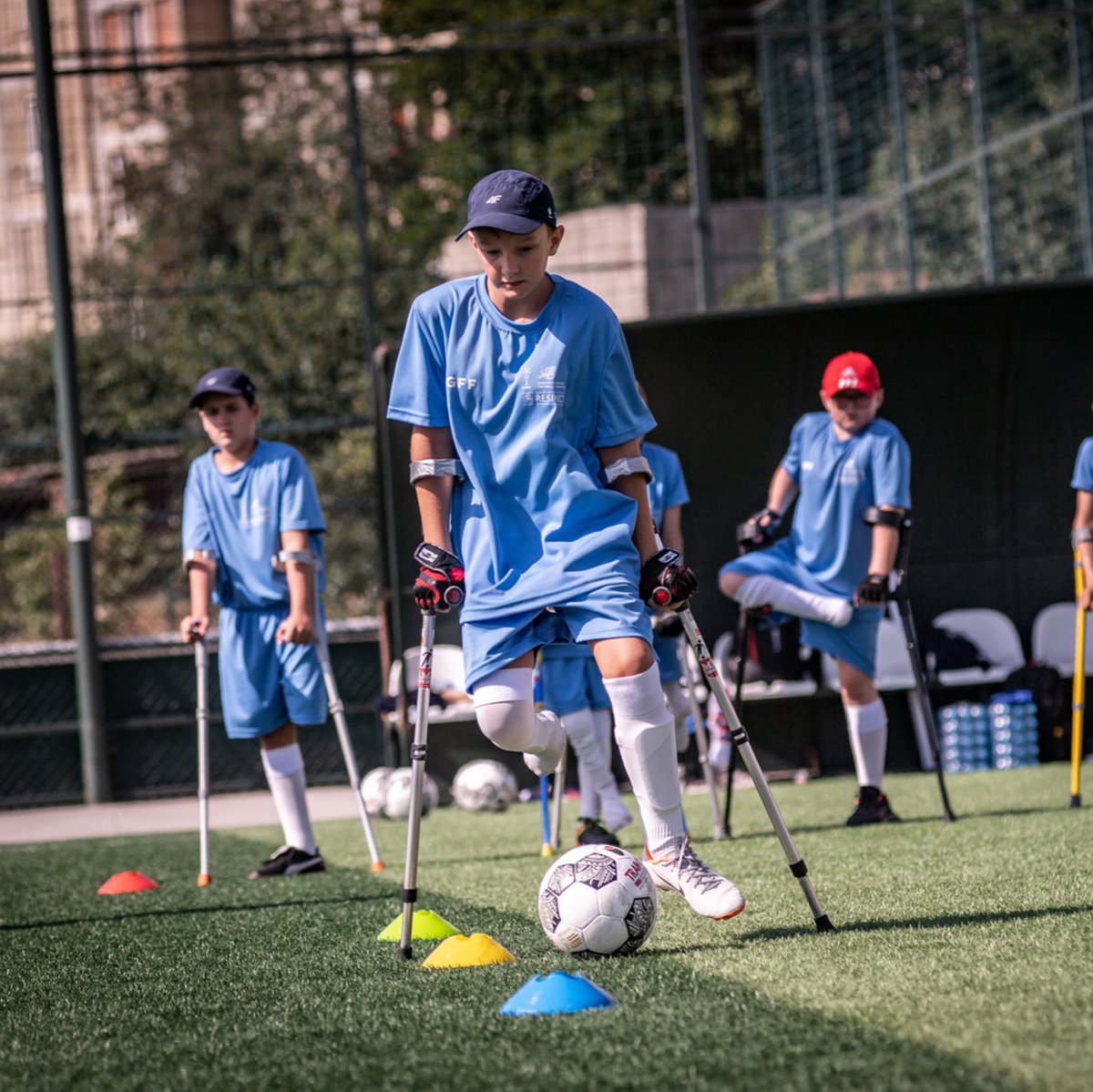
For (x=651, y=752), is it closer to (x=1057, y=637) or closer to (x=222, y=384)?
(x=222, y=384)

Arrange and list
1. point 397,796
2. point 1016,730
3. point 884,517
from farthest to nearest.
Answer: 1. point 1016,730
2. point 397,796
3. point 884,517

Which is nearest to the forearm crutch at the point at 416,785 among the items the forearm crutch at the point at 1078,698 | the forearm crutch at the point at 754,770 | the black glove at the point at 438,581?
the black glove at the point at 438,581

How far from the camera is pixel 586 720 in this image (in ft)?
23.8

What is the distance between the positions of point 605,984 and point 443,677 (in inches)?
296

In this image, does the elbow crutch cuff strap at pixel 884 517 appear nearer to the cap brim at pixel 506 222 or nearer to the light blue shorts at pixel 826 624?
the light blue shorts at pixel 826 624

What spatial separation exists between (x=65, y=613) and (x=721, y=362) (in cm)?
702

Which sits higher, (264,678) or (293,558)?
(293,558)

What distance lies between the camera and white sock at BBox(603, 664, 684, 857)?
4270 millimetres

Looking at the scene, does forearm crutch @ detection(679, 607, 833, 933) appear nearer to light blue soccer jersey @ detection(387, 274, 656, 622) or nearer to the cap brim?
light blue soccer jersey @ detection(387, 274, 656, 622)

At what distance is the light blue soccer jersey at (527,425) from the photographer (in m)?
4.29

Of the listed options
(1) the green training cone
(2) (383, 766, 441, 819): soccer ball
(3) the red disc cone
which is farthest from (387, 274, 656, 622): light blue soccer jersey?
(2) (383, 766, 441, 819): soccer ball

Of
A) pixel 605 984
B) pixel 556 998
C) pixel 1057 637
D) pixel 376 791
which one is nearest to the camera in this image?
pixel 556 998

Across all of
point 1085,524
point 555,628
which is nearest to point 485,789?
point 1085,524

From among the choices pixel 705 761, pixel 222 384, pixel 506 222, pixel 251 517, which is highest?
pixel 506 222
